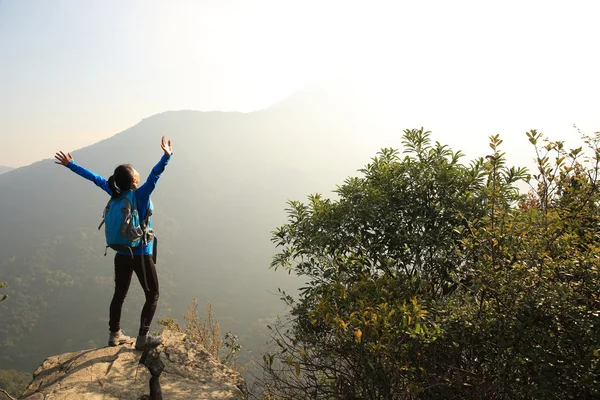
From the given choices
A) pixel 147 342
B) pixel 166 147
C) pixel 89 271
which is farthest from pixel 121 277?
pixel 89 271

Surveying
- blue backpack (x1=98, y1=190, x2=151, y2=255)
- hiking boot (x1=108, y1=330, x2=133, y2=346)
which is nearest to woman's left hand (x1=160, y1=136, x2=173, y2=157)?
blue backpack (x1=98, y1=190, x2=151, y2=255)

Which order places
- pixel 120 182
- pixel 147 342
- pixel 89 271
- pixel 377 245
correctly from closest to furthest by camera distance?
pixel 377 245, pixel 120 182, pixel 147 342, pixel 89 271

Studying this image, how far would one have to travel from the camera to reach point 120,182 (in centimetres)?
393

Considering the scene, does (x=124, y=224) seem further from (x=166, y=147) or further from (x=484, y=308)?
(x=484, y=308)

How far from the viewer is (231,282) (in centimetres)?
13438

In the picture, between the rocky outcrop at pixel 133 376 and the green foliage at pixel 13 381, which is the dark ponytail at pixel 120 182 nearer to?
the rocky outcrop at pixel 133 376

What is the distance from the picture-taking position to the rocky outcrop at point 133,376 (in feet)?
11.7

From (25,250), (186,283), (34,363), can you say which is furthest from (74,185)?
(34,363)

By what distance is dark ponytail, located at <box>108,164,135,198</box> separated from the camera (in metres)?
3.91

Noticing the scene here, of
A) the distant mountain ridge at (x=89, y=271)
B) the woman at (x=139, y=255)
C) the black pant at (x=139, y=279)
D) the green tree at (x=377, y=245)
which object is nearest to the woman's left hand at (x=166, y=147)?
the woman at (x=139, y=255)

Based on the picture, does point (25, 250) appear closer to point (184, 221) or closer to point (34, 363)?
point (184, 221)

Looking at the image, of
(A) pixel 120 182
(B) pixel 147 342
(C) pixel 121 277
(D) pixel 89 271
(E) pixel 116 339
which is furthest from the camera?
(D) pixel 89 271

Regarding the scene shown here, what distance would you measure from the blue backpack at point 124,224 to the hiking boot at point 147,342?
1202mm

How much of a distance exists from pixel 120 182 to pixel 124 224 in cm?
53
